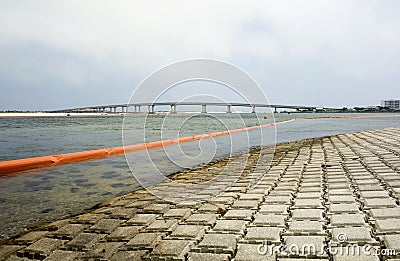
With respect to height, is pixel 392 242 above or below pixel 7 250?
above

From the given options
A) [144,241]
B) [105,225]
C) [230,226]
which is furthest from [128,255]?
[230,226]

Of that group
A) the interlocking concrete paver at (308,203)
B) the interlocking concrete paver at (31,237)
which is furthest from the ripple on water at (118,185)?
the interlocking concrete paver at (308,203)

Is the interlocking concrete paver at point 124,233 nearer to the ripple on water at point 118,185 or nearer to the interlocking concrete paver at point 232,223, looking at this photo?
the interlocking concrete paver at point 232,223

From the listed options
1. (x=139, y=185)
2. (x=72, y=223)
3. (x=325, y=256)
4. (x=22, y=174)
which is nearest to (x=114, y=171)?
(x=139, y=185)

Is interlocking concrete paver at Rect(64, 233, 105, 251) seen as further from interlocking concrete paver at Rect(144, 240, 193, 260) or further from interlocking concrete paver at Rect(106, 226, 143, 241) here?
interlocking concrete paver at Rect(144, 240, 193, 260)

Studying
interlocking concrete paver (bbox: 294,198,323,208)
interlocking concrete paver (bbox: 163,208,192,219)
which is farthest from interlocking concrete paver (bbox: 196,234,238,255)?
interlocking concrete paver (bbox: 294,198,323,208)

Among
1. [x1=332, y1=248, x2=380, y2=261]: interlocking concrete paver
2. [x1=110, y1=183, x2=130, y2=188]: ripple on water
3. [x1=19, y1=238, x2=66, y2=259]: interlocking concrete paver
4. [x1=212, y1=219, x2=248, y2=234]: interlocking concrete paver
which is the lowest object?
[x1=110, y1=183, x2=130, y2=188]: ripple on water

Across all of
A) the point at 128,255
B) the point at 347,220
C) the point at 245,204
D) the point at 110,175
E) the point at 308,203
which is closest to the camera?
the point at 128,255

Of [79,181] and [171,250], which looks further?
[79,181]

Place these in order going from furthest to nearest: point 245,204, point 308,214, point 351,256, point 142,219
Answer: point 245,204
point 142,219
point 308,214
point 351,256

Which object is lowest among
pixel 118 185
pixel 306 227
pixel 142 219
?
pixel 118 185

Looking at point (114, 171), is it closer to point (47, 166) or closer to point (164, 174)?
point (164, 174)

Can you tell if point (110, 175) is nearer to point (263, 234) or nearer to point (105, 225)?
point (105, 225)

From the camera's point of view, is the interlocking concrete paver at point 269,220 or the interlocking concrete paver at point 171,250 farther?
the interlocking concrete paver at point 269,220
